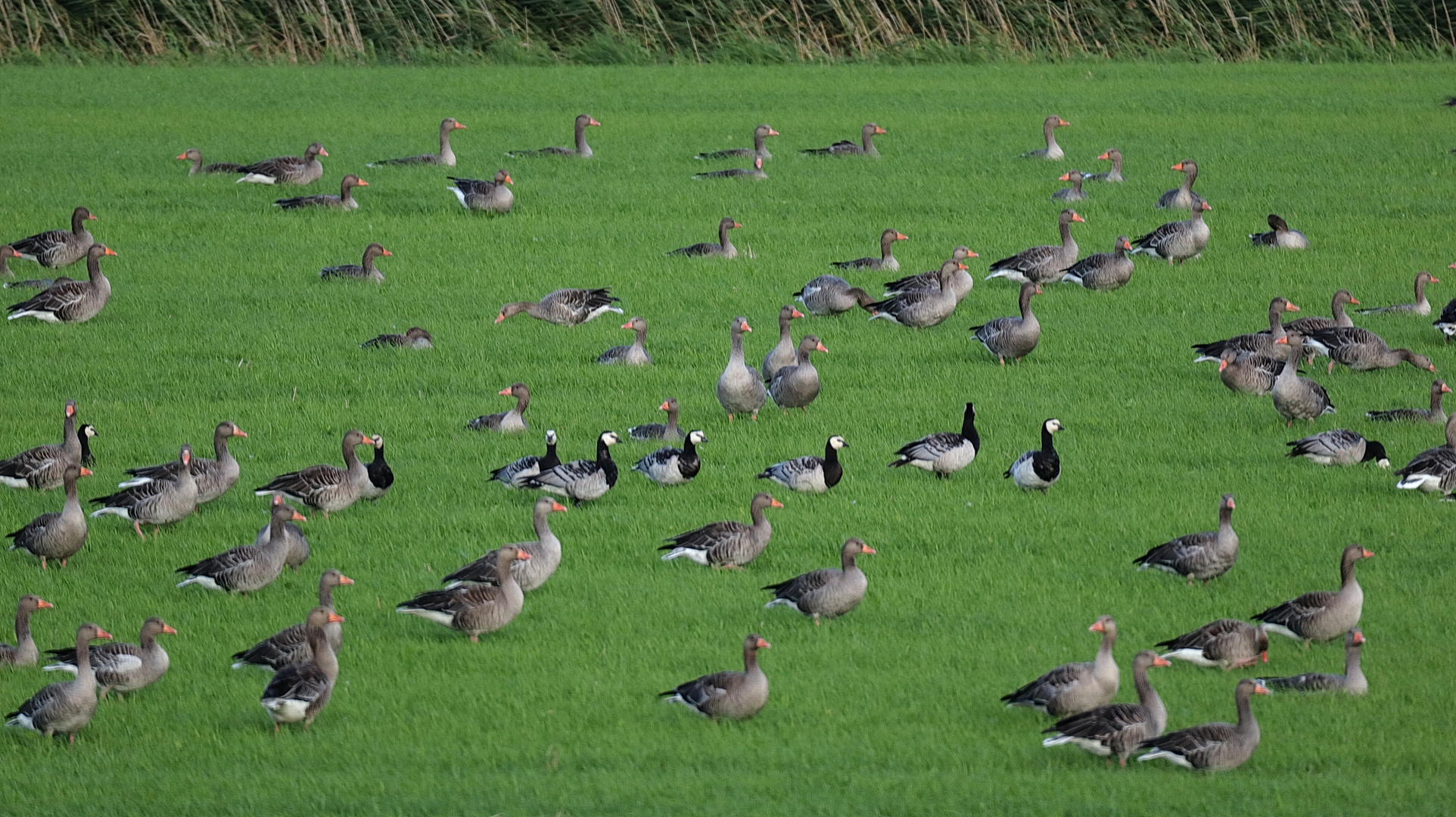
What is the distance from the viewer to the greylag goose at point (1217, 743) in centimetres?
1193

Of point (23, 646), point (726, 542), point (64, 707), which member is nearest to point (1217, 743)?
point (726, 542)

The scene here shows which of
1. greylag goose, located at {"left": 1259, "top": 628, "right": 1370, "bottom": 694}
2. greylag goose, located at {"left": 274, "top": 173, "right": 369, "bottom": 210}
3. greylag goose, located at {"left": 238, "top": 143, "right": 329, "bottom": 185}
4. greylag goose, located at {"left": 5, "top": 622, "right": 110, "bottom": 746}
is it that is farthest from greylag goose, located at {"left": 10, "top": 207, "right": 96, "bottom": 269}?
greylag goose, located at {"left": 1259, "top": 628, "right": 1370, "bottom": 694}

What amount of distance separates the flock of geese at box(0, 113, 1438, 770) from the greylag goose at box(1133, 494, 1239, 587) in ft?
0.05

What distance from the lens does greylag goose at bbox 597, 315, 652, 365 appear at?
2322cm

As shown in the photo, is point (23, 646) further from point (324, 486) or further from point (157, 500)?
point (324, 486)

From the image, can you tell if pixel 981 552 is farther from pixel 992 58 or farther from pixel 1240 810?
pixel 992 58

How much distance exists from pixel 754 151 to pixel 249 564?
820 inches

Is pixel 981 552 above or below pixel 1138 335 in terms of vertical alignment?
above

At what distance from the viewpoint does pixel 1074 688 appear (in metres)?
12.7

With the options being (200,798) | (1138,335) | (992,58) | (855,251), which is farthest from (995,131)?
(200,798)

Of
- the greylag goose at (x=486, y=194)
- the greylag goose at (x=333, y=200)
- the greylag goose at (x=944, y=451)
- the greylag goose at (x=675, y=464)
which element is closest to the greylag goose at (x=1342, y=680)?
the greylag goose at (x=944, y=451)

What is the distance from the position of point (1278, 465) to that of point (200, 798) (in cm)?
1217

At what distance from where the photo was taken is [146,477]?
17.8 m

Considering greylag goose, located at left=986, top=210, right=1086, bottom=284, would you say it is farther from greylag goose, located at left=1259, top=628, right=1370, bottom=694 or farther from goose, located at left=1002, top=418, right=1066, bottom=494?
greylag goose, located at left=1259, top=628, right=1370, bottom=694
